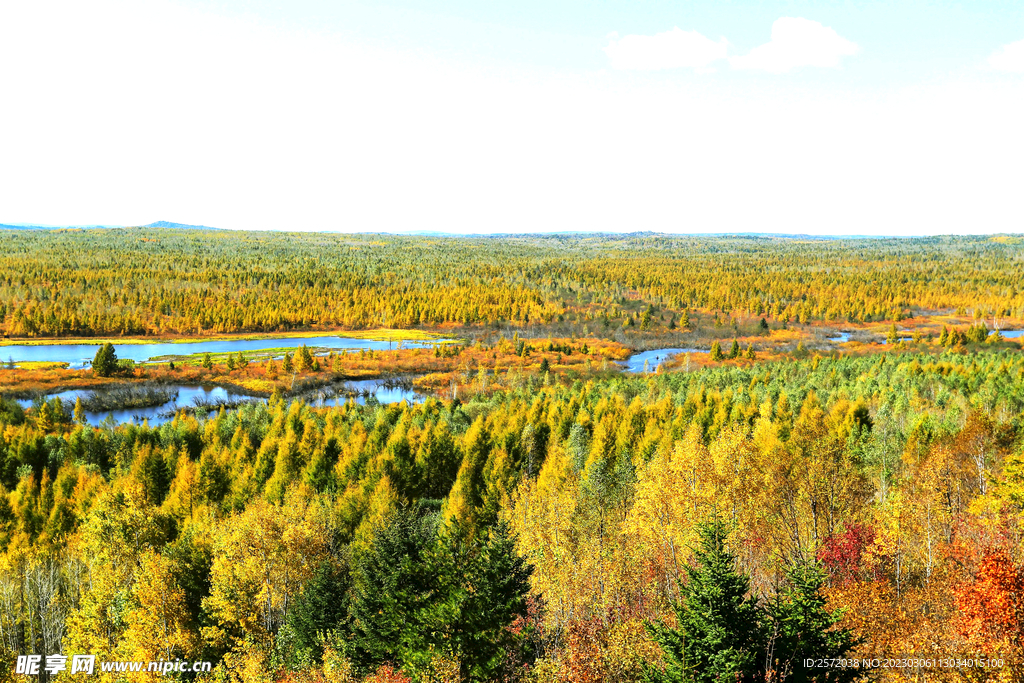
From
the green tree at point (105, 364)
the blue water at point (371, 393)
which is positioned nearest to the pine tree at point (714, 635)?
the blue water at point (371, 393)

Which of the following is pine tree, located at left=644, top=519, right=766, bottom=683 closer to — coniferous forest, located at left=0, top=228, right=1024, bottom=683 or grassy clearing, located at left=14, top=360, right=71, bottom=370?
coniferous forest, located at left=0, top=228, right=1024, bottom=683

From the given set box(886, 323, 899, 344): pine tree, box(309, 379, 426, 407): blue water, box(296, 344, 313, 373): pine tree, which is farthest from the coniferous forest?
box(886, 323, 899, 344): pine tree

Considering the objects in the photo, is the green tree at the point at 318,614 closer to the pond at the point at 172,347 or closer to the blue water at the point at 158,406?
the blue water at the point at 158,406

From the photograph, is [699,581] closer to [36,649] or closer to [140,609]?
[140,609]

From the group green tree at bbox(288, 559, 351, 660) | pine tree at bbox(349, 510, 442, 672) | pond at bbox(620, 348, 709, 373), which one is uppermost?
pine tree at bbox(349, 510, 442, 672)

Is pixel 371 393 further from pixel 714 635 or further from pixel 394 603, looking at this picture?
pixel 714 635

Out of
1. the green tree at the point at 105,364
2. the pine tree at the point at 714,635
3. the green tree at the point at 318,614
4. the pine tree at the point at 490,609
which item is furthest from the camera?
the green tree at the point at 105,364
